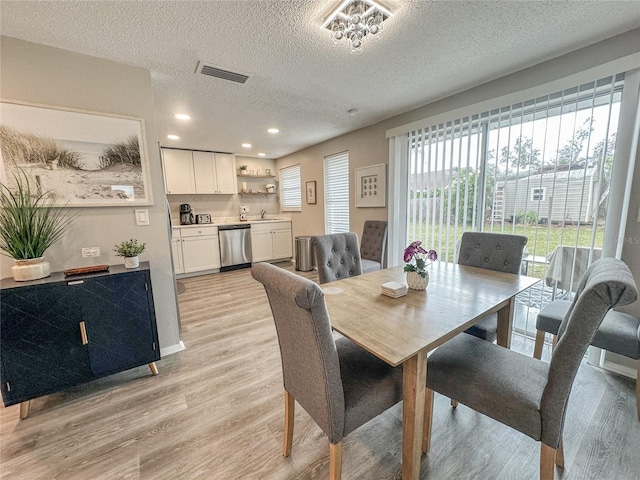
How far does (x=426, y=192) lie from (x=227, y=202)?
13.3ft

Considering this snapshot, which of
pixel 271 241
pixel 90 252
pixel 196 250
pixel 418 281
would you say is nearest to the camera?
pixel 418 281

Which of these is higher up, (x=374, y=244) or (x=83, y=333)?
(x=374, y=244)

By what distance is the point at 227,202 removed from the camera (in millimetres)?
5449

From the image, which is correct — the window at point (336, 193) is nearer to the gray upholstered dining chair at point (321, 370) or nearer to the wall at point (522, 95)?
the wall at point (522, 95)

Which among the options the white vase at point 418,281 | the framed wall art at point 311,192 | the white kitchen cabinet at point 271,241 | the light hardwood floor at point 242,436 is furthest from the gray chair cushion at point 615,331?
the white kitchen cabinet at point 271,241

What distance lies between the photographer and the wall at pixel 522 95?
67.7 inches

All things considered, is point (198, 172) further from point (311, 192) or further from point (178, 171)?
point (311, 192)

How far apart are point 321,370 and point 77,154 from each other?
7.31ft

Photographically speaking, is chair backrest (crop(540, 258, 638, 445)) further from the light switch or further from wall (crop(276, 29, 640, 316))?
the light switch

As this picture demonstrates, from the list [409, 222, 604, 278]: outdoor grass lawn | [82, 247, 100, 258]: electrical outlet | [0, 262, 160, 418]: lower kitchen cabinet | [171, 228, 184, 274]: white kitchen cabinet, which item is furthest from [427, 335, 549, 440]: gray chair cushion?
[171, 228, 184, 274]: white kitchen cabinet

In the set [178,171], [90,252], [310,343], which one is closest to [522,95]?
[310,343]

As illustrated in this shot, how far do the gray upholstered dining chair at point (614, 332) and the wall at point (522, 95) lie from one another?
0.29m

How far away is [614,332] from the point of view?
59.8 inches

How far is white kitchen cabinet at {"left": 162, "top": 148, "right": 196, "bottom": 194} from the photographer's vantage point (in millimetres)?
4516
